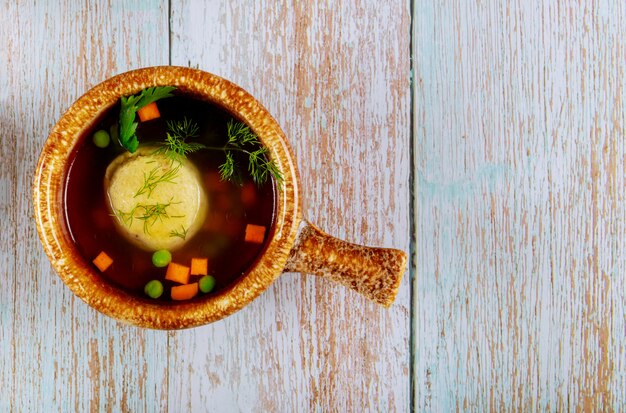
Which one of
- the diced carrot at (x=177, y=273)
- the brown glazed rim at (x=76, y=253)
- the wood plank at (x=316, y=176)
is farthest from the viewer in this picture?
the wood plank at (x=316, y=176)

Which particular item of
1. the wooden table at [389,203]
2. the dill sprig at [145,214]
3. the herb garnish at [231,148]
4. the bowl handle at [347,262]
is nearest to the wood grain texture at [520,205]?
the wooden table at [389,203]

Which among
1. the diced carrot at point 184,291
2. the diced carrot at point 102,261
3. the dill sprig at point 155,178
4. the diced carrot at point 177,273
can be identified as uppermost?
the dill sprig at point 155,178

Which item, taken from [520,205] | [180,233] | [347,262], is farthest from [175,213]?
[520,205]

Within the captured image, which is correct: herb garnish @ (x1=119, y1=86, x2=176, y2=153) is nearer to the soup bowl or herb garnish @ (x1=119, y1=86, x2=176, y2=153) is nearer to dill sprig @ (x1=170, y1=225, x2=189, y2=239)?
the soup bowl

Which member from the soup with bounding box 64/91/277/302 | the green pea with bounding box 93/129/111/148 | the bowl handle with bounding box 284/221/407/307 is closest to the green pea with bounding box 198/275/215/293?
the soup with bounding box 64/91/277/302

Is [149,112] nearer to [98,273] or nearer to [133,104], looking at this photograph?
[133,104]

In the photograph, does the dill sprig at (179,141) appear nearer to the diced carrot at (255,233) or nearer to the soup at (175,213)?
the soup at (175,213)
